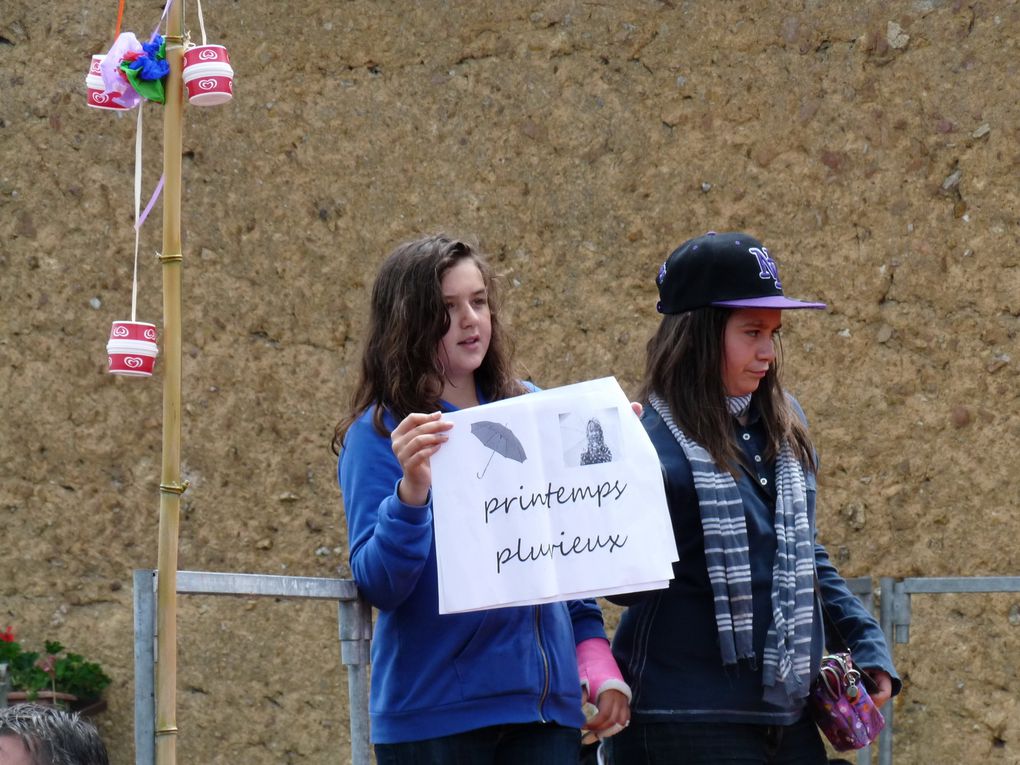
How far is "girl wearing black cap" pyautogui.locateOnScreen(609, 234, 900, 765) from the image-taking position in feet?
7.26

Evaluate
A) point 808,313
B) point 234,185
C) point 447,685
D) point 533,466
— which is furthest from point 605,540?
point 234,185

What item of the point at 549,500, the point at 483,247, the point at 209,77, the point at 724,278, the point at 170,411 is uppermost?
the point at 483,247

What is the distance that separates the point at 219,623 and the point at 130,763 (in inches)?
20.7

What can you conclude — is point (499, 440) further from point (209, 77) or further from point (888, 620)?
point (888, 620)

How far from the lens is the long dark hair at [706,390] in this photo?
2346 mm

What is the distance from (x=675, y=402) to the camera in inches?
94.0

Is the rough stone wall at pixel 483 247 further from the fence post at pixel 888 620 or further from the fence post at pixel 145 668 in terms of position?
the fence post at pixel 145 668

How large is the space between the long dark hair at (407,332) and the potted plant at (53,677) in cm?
220

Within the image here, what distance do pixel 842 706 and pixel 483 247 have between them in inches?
88.6

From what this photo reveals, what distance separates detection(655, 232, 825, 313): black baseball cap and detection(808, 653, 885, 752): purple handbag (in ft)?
2.07

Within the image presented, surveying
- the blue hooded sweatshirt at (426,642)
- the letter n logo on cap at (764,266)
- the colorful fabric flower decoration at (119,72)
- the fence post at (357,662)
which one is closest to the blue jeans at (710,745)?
the blue hooded sweatshirt at (426,642)

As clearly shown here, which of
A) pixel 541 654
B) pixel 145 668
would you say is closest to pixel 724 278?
pixel 541 654

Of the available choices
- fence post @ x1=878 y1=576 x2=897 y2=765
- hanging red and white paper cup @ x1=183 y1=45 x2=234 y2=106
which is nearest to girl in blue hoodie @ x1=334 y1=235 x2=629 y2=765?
hanging red and white paper cup @ x1=183 y1=45 x2=234 y2=106

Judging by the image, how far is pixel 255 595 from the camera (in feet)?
7.12
